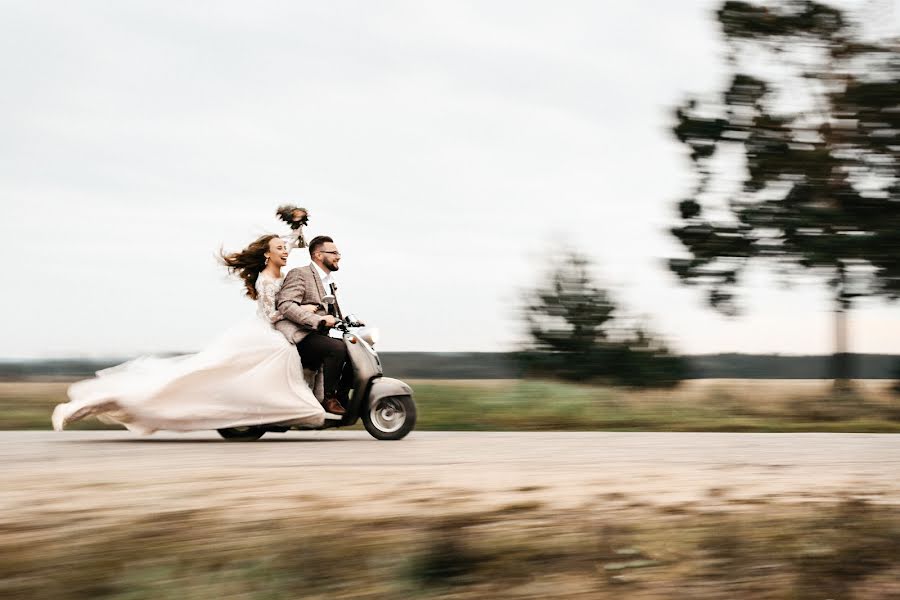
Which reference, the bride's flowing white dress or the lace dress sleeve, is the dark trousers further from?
the lace dress sleeve

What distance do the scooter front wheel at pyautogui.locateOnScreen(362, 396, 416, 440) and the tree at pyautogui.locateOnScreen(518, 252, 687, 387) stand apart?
92.1 ft

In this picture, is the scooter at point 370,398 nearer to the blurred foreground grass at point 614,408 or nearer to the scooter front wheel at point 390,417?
the scooter front wheel at point 390,417

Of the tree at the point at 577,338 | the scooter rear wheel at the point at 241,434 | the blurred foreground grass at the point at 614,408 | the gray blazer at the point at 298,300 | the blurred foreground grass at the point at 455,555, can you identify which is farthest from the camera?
the tree at the point at 577,338

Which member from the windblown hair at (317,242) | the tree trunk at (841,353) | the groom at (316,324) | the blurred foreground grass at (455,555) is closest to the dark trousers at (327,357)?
the groom at (316,324)

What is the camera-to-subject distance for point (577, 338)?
43688 mm

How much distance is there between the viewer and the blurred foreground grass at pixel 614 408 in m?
16.3

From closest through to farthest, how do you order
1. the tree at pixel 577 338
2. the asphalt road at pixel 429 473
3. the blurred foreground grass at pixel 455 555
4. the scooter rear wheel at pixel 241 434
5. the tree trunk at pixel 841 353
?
1. the blurred foreground grass at pixel 455 555
2. the asphalt road at pixel 429 473
3. the scooter rear wheel at pixel 241 434
4. the tree trunk at pixel 841 353
5. the tree at pixel 577 338

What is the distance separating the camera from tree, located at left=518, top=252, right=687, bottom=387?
132ft

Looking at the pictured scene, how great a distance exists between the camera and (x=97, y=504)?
6242 mm

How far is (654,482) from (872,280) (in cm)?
2363

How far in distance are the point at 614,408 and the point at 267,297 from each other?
8647 millimetres

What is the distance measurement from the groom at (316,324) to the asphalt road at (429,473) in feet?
2.04

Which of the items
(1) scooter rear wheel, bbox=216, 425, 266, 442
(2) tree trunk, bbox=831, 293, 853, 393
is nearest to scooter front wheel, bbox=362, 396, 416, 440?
(1) scooter rear wheel, bbox=216, 425, 266, 442

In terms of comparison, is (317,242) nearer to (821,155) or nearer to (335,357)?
(335,357)
